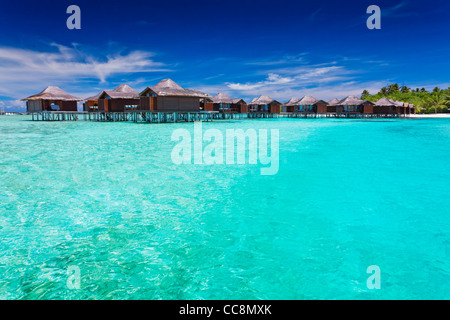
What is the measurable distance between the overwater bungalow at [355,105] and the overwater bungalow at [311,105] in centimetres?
307

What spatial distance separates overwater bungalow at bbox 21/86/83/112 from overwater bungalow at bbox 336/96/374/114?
42034 millimetres

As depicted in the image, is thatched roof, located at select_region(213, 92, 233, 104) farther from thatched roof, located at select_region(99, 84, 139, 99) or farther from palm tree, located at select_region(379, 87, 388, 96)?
→ palm tree, located at select_region(379, 87, 388, 96)

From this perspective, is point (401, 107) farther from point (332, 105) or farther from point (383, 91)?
point (383, 91)

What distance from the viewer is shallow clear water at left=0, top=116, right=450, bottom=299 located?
330 cm

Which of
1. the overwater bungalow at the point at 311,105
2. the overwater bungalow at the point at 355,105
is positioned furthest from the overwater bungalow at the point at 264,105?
the overwater bungalow at the point at 355,105

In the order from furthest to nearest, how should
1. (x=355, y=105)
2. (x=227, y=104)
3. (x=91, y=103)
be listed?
1. (x=355, y=105)
2. (x=227, y=104)
3. (x=91, y=103)

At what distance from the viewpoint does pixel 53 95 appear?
37.1 meters

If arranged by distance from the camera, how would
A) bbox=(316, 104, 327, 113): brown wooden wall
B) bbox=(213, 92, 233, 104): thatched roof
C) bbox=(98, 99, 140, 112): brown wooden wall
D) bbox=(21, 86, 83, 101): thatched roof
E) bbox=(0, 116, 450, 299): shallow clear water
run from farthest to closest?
bbox=(316, 104, 327, 113): brown wooden wall
bbox=(213, 92, 233, 104): thatched roof
bbox=(98, 99, 140, 112): brown wooden wall
bbox=(21, 86, 83, 101): thatched roof
bbox=(0, 116, 450, 299): shallow clear water

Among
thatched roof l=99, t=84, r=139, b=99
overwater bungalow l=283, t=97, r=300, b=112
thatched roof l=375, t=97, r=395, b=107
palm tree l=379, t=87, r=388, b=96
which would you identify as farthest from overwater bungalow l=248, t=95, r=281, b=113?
palm tree l=379, t=87, r=388, b=96

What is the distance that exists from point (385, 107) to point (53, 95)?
167ft

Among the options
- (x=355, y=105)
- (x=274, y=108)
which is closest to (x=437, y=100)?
(x=355, y=105)

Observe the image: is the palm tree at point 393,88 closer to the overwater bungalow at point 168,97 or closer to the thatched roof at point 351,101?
the thatched roof at point 351,101

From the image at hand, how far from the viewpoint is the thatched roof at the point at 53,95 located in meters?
36.2
